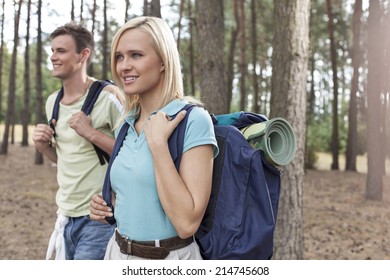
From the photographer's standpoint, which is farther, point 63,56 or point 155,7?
point 155,7

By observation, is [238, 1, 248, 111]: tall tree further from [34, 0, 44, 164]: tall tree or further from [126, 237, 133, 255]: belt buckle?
[126, 237, 133, 255]: belt buckle

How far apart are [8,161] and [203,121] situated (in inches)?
610

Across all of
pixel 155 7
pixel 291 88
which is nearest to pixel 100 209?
pixel 291 88

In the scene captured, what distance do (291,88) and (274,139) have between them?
2.90 meters

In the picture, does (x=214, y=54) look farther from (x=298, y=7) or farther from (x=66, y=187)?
(x=66, y=187)

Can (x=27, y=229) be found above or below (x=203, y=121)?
below

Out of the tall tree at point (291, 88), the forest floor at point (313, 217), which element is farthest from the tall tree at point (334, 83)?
the tall tree at point (291, 88)

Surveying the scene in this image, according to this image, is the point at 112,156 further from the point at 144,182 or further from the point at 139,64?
the point at 139,64

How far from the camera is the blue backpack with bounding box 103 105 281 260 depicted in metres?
1.68

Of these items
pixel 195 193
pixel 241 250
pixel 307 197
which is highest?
pixel 195 193

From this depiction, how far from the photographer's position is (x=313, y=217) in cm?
960

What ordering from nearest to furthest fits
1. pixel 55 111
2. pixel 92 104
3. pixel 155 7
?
pixel 92 104 < pixel 55 111 < pixel 155 7

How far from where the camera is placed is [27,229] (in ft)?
25.6
